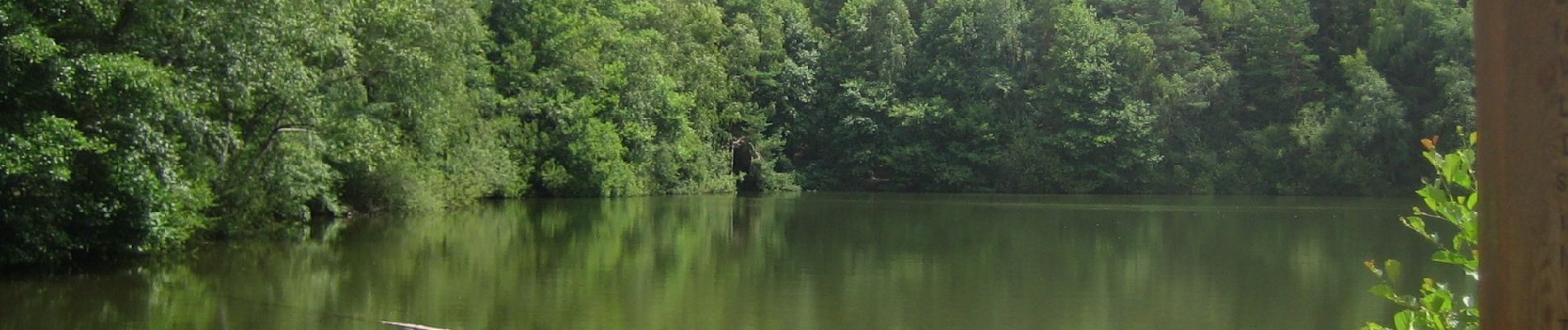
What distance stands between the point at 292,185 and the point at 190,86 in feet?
18.9

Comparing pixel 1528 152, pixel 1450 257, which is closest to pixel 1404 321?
pixel 1450 257

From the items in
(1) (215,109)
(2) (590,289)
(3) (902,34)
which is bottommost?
(2) (590,289)

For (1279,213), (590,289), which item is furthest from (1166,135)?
(590,289)

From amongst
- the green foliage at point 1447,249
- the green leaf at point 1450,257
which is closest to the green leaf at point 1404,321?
the green foliage at point 1447,249

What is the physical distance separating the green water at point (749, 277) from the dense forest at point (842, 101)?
6.75ft

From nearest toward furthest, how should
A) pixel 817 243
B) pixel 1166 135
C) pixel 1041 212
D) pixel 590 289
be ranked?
pixel 590 289 → pixel 817 243 → pixel 1041 212 → pixel 1166 135

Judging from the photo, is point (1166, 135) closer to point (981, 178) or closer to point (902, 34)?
point (981, 178)

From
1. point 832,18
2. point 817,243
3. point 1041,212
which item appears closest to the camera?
point 817,243

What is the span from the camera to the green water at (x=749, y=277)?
13.8 m

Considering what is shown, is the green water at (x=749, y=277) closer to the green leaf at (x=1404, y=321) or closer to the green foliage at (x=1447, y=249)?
the green foliage at (x=1447, y=249)

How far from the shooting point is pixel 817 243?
24.6 meters

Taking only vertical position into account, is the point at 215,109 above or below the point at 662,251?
above

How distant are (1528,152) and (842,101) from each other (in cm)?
5468

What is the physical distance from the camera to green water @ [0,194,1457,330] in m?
13.8
